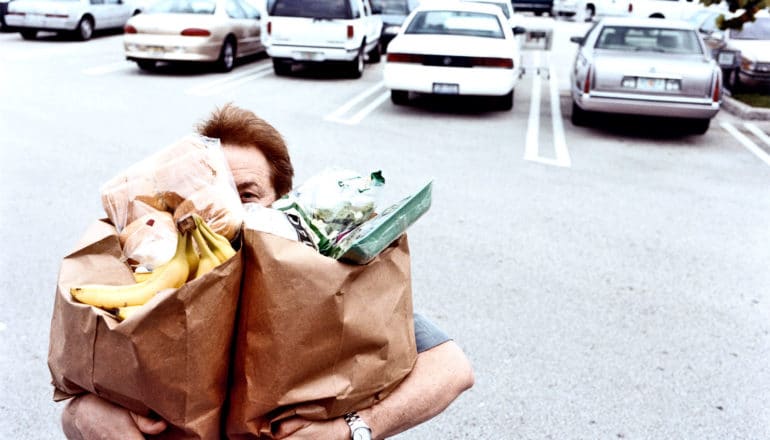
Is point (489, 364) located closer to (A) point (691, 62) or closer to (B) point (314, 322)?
(B) point (314, 322)

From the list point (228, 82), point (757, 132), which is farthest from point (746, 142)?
point (228, 82)

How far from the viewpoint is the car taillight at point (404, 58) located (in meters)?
11.1

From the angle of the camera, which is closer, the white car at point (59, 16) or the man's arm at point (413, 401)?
the man's arm at point (413, 401)

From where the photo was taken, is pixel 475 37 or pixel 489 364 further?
pixel 475 37

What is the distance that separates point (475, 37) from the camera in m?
11.3

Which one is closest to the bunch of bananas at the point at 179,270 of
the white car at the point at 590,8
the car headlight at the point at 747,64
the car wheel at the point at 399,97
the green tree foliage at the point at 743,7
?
the car wheel at the point at 399,97

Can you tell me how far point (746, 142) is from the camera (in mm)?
10445

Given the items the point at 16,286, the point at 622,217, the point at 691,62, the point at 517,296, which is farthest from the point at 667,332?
the point at 691,62

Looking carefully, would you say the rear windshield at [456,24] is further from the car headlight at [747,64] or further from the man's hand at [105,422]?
the man's hand at [105,422]

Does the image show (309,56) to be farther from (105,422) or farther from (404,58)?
(105,422)

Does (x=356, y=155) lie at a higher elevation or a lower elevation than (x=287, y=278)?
lower

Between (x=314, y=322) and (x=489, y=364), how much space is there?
2.74 m

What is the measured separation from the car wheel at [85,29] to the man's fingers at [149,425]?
19089mm

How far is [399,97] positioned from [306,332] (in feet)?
35.5
